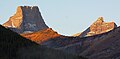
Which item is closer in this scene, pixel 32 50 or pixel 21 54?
pixel 21 54

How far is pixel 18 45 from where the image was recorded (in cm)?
12062

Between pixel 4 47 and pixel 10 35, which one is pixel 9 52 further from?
pixel 10 35

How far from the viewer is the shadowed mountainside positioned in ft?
369

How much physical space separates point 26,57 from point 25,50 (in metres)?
6.39

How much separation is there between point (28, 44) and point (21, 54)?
12334mm

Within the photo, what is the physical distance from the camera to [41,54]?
408ft

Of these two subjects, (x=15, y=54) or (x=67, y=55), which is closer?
(x=15, y=54)

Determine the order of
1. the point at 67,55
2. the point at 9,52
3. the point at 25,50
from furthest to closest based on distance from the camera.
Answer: the point at 67,55 → the point at 25,50 → the point at 9,52

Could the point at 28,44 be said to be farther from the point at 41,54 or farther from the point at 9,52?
the point at 9,52

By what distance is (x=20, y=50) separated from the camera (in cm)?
11762

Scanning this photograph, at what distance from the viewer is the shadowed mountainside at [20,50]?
112 metres

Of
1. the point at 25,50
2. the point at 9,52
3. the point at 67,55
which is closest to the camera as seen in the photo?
the point at 9,52

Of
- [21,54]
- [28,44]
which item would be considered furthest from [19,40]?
[21,54]

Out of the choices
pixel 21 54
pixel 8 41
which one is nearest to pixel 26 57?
pixel 21 54
